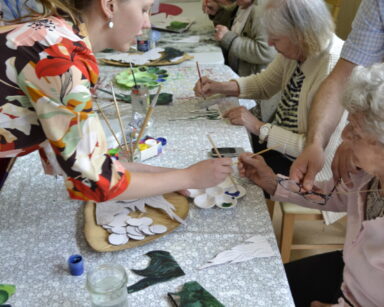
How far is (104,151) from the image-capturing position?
986 mm

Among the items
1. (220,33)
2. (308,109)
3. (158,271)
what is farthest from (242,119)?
(220,33)

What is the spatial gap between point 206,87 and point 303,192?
819 mm

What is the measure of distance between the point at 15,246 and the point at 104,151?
40cm

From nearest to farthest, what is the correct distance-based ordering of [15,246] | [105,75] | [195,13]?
[15,246] → [105,75] → [195,13]

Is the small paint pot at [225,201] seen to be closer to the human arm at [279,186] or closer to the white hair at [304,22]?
the human arm at [279,186]

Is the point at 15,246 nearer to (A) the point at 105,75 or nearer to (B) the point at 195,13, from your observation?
(A) the point at 105,75

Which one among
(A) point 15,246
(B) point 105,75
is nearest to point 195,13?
(B) point 105,75

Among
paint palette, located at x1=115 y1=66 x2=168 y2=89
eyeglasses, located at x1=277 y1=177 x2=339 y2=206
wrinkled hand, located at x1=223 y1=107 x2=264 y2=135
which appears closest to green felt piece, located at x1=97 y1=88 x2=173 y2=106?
paint palette, located at x1=115 y1=66 x2=168 y2=89

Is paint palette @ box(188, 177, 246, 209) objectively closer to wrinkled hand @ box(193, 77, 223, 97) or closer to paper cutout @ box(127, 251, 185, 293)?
paper cutout @ box(127, 251, 185, 293)

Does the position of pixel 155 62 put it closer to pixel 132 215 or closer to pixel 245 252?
pixel 132 215

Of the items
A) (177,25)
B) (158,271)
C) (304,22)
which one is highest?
(304,22)

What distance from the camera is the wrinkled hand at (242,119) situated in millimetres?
1788

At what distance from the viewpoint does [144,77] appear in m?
2.28

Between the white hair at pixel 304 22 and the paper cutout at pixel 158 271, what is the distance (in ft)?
3.70
